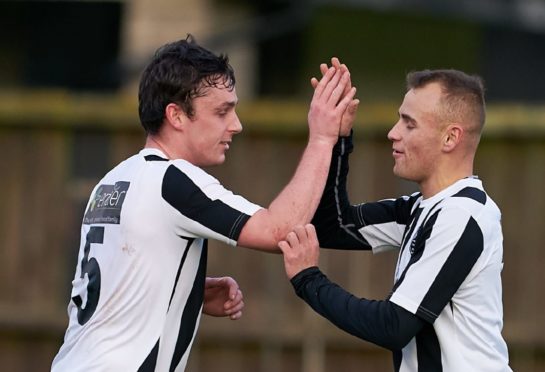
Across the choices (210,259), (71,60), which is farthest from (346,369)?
(71,60)

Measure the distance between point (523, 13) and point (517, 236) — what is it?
14.4ft

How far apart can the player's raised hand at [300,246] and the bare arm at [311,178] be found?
26mm

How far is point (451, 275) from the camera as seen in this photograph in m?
5.02

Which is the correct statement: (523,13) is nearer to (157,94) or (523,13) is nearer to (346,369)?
(346,369)

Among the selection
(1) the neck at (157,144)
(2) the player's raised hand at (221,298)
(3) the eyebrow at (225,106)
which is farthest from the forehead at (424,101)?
(2) the player's raised hand at (221,298)

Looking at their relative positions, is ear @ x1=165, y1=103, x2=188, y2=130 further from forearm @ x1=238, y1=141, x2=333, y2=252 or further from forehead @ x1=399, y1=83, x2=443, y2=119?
forehead @ x1=399, y1=83, x2=443, y2=119

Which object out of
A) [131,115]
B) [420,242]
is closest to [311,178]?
[420,242]

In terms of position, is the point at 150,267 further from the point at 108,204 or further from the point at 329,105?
the point at 329,105

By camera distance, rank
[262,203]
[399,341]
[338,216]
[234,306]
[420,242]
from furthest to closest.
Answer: [262,203], [338,216], [234,306], [420,242], [399,341]

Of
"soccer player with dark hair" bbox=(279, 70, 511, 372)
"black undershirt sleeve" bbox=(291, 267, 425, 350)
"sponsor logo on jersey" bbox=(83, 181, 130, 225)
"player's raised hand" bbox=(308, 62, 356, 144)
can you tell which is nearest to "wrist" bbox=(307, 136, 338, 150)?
"player's raised hand" bbox=(308, 62, 356, 144)

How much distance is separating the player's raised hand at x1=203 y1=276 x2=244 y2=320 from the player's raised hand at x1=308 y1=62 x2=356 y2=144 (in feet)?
2.63

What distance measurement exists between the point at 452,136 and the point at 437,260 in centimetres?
55

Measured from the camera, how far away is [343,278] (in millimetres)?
9883

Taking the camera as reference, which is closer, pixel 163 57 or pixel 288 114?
pixel 163 57
